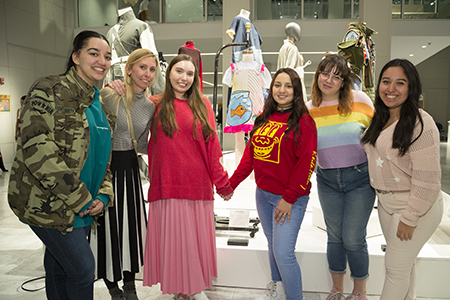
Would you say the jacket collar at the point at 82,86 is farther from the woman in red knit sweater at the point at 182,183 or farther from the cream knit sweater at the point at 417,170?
the cream knit sweater at the point at 417,170

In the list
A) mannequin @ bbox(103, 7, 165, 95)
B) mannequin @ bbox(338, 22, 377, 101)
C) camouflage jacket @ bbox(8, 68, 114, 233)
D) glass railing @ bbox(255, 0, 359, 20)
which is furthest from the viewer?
glass railing @ bbox(255, 0, 359, 20)

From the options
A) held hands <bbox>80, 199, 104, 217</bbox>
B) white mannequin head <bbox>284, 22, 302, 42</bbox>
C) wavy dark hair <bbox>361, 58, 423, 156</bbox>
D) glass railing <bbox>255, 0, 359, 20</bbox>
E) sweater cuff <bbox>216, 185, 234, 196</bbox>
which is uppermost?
glass railing <bbox>255, 0, 359, 20</bbox>

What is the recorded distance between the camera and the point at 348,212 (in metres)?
2.05

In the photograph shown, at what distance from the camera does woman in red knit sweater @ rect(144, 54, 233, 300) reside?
210 centimetres

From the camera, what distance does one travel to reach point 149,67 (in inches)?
82.7

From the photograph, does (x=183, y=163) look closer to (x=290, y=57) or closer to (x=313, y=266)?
(x=313, y=266)

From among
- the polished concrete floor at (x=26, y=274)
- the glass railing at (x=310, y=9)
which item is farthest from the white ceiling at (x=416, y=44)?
the polished concrete floor at (x=26, y=274)

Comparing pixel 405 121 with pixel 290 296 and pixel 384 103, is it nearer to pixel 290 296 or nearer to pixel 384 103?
pixel 384 103

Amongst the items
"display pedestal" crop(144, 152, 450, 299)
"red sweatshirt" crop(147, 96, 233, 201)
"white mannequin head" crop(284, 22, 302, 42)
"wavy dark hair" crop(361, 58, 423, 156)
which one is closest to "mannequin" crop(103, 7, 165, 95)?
"red sweatshirt" crop(147, 96, 233, 201)

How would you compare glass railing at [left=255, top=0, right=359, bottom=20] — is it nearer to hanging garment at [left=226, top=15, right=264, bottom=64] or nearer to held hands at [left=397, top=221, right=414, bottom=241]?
hanging garment at [left=226, top=15, right=264, bottom=64]

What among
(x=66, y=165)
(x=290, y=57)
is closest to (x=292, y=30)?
(x=290, y=57)

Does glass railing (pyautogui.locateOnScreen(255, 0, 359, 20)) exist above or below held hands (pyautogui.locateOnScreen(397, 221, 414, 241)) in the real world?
above

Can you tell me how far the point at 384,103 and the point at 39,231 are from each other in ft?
5.90

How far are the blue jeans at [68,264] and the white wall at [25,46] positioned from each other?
8230 mm
